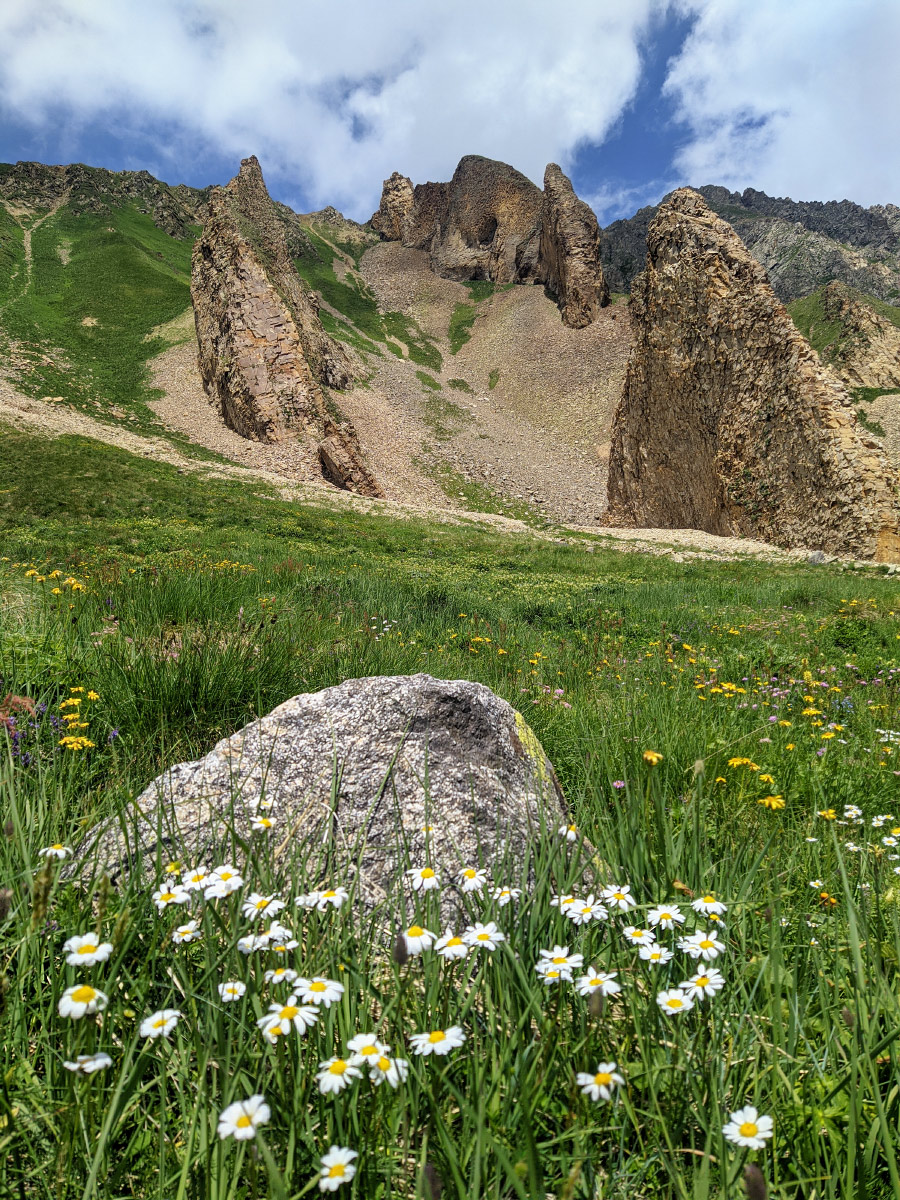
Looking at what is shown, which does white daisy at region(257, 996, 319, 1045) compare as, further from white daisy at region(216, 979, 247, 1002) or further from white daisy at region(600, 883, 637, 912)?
white daisy at region(600, 883, 637, 912)

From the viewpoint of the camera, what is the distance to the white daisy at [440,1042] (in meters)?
0.99

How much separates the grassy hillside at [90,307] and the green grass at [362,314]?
57.2ft

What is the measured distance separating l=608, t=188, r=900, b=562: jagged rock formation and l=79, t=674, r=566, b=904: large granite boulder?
84.0 feet

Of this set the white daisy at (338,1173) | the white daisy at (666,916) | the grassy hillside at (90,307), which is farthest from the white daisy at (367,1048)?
the grassy hillside at (90,307)

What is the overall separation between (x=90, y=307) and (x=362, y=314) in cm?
3494

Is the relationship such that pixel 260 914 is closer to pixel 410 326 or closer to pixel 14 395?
pixel 14 395

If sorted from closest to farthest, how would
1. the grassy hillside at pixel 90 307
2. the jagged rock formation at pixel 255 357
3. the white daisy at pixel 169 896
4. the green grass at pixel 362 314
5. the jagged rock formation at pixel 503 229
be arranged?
the white daisy at pixel 169 896, the jagged rock formation at pixel 255 357, the grassy hillside at pixel 90 307, the jagged rock formation at pixel 503 229, the green grass at pixel 362 314

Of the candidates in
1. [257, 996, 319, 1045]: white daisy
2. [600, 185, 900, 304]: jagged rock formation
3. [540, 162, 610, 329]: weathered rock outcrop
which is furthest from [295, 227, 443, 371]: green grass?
[257, 996, 319, 1045]: white daisy

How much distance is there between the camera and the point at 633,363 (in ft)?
116

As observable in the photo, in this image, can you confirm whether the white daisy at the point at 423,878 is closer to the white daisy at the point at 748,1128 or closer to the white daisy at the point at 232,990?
the white daisy at the point at 232,990

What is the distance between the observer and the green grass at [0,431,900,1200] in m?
1.09

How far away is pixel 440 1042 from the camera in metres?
1.04

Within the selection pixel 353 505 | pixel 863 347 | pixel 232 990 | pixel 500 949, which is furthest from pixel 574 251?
pixel 232 990

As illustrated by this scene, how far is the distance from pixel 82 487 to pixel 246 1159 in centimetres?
2341
